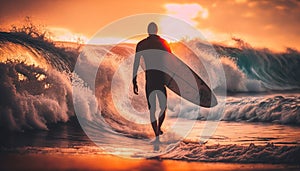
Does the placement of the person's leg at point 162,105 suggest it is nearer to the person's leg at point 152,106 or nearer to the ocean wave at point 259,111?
the person's leg at point 152,106

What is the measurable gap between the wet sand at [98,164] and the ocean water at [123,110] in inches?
8.9

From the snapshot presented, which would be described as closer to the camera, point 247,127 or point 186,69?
point 186,69

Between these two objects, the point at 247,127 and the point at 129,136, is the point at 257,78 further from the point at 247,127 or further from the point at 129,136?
the point at 129,136

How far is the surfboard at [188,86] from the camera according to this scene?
23.4 feet

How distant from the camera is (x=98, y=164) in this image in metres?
5.31

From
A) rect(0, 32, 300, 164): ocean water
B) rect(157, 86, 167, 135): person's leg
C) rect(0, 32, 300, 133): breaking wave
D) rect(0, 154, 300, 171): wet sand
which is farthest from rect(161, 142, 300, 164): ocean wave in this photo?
rect(0, 32, 300, 133): breaking wave

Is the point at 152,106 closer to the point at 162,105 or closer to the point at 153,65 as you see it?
the point at 162,105

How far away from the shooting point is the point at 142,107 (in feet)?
29.6

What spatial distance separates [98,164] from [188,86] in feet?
7.73

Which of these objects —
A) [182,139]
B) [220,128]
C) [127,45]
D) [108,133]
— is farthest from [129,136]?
[127,45]

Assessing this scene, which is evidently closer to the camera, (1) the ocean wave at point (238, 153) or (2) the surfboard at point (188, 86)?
(1) the ocean wave at point (238, 153)

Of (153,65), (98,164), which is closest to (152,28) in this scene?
(153,65)

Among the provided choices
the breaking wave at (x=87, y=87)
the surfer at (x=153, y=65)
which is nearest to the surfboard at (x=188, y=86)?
the surfer at (x=153, y=65)

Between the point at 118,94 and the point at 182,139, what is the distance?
8.29ft
